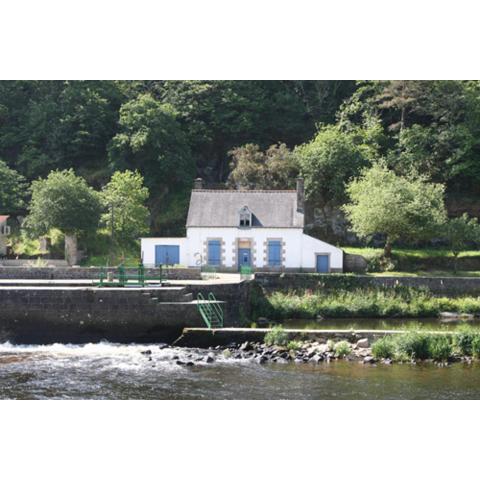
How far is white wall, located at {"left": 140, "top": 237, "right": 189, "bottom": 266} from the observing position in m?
40.3

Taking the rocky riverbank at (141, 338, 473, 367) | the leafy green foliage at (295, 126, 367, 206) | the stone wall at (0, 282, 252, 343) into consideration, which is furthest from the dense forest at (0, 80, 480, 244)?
the rocky riverbank at (141, 338, 473, 367)

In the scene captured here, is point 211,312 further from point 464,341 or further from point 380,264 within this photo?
point 380,264

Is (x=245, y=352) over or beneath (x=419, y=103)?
beneath

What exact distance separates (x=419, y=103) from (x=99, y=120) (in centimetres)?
2338

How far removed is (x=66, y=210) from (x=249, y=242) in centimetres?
1144

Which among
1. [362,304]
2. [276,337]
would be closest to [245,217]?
[362,304]

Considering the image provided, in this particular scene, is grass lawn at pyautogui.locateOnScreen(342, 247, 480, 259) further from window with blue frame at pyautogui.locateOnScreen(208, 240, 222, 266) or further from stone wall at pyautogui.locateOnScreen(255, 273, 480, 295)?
window with blue frame at pyautogui.locateOnScreen(208, 240, 222, 266)

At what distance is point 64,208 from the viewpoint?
43.2 meters

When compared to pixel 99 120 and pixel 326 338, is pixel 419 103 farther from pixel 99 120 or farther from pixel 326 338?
pixel 326 338

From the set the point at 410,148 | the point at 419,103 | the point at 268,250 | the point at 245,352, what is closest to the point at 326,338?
the point at 245,352

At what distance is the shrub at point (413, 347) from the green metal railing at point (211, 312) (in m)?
7.37

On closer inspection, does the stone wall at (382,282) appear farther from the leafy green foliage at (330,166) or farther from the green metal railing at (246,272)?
the leafy green foliage at (330,166)

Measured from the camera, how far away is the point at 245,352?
25.8 meters

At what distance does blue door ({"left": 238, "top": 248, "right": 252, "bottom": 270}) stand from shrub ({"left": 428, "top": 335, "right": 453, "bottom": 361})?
16269mm
